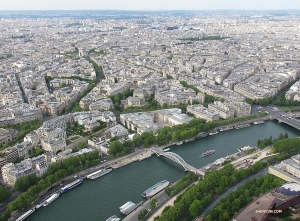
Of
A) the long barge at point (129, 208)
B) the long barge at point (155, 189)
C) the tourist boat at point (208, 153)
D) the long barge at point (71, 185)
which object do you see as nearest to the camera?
the long barge at point (129, 208)

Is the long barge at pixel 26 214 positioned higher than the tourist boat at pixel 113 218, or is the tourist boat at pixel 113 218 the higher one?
the tourist boat at pixel 113 218

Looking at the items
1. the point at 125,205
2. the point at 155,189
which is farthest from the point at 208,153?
the point at 125,205

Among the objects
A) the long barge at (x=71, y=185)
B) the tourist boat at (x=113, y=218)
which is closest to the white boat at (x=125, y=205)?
the tourist boat at (x=113, y=218)

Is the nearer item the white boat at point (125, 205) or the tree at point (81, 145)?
the white boat at point (125, 205)

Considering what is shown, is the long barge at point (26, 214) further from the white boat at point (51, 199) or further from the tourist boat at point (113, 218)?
the tourist boat at point (113, 218)

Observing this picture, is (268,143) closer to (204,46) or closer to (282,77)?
(282,77)

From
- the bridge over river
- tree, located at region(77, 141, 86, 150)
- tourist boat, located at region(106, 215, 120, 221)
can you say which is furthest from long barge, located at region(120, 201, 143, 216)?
tree, located at region(77, 141, 86, 150)
